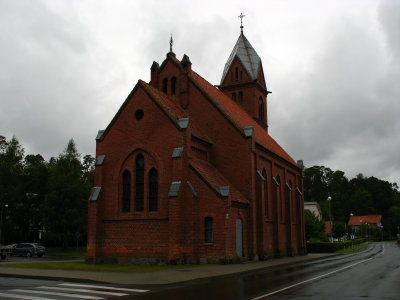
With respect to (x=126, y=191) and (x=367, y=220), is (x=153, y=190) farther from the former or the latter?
(x=367, y=220)

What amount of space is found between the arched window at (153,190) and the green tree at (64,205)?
28224 millimetres

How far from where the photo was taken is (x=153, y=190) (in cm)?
2688

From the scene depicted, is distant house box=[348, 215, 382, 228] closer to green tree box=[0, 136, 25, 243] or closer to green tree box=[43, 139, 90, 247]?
green tree box=[43, 139, 90, 247]

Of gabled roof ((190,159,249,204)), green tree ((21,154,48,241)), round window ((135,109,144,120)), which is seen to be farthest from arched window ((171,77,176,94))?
green tree ((21,154,48,241))

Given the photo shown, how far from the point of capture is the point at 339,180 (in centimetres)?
15738

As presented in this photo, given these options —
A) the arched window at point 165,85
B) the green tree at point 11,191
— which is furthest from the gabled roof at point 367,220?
the arched window at point 165,85

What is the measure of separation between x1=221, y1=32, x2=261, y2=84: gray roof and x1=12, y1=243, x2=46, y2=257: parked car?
26262 millimetres

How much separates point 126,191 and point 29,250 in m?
20.6

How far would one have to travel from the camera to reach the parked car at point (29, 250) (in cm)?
4189

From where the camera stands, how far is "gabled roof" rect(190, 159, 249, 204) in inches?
1010

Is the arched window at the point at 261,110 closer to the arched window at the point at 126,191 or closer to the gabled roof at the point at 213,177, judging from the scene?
the gabled roof at the point at 213,177

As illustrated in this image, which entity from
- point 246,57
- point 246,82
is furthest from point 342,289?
point 246,57

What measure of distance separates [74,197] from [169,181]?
31119 millimetres

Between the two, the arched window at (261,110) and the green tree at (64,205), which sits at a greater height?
the arched window at (261,110)
